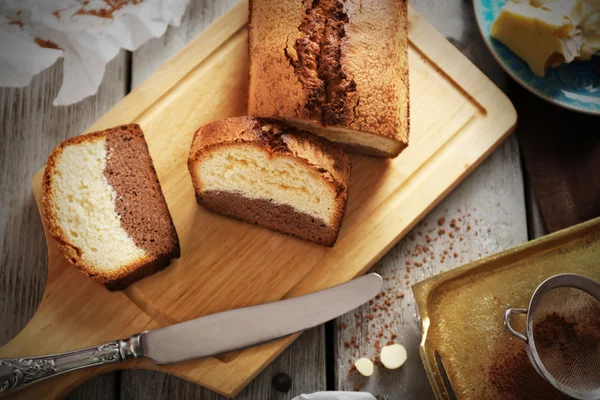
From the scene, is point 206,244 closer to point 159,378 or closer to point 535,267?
point 159,378

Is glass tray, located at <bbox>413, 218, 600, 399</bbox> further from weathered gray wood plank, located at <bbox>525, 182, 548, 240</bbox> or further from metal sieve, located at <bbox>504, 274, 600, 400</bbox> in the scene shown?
weathered gray wood plank, located at <bbox>525, 182, 548, 240</bbox>

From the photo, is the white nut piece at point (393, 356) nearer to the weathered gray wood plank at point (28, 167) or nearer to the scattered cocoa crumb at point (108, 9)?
the weathered gray wood plank at point (28, 167)

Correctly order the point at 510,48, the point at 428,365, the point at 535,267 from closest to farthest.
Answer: the point at 428,365, the point at 535,267, the point at 510,48

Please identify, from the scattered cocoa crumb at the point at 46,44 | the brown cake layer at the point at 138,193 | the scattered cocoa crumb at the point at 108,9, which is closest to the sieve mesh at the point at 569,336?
the brown cake layer at the point at 138,193

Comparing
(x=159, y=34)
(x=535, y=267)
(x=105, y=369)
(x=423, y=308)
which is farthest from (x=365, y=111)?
(x=105, y=369)

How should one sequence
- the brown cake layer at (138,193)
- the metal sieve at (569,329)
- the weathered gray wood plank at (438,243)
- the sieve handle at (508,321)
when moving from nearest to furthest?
the sieve handle at (508,321) → the metal sieve at (569,329) → the brown cake layer at (138,193) → the weathered gray wood plank at (438,243)

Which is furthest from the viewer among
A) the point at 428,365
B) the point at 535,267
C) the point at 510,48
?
the point at 510,48
